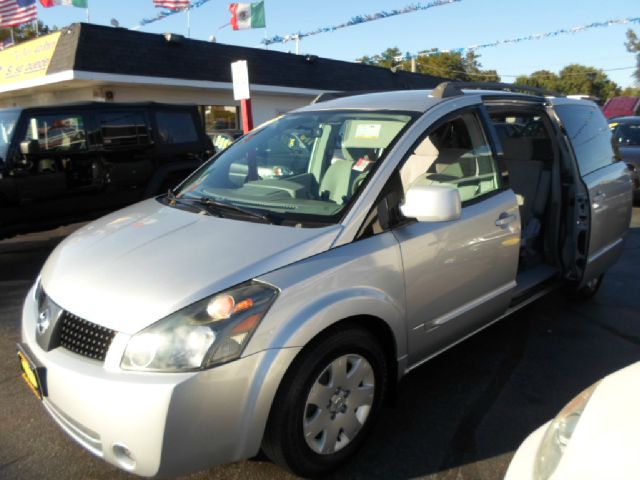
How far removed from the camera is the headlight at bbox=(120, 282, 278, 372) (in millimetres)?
2020

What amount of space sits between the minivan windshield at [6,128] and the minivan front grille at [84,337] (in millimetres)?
4906

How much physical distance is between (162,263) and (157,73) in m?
13.9

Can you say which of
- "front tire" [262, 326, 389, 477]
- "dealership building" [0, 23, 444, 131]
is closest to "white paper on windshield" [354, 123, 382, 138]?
"front tire" [262, 326, 389, 477]

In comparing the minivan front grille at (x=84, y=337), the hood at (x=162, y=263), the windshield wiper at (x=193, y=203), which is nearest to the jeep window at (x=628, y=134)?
the windshield wiper at (x=193, y=203)

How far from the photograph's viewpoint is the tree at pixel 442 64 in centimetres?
4759

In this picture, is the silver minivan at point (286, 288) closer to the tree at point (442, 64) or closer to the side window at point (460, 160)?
the side window at point (460, 160)

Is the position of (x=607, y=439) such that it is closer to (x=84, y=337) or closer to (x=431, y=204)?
(x=431, y=204)

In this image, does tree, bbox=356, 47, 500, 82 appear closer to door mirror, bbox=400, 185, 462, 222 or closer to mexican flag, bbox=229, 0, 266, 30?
mexican flag, bbox=229, 0, 266, 30

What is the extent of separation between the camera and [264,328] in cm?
211

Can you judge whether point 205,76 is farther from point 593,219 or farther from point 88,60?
point 593,219

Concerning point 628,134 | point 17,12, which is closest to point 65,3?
point 17,12

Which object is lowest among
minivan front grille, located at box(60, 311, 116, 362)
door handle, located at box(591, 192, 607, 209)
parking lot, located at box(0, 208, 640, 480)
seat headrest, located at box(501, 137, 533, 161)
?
parking lot, located at box(0, 208, 640, 480)

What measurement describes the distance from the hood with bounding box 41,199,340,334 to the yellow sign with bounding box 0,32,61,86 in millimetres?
14093

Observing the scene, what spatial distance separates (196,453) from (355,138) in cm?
199
